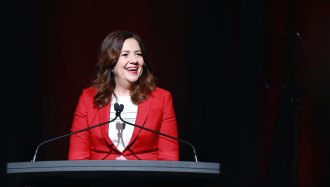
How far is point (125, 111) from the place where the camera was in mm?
3484

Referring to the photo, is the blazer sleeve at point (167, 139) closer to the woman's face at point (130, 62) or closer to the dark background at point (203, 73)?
the woman's face at point (130, 62)

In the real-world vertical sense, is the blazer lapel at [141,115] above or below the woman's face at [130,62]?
below

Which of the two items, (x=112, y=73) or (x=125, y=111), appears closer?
(x=125, y=111)

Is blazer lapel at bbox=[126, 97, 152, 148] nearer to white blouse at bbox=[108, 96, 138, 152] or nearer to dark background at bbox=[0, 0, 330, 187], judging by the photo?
white blouse at bbox=[108, 96, 138, 152]

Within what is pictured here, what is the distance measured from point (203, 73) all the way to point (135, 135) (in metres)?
1.45

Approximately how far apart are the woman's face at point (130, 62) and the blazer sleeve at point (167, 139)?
214 millimetres

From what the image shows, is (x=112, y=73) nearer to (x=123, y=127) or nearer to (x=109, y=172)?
(x=123, y=127)

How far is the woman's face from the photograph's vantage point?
3457 mm

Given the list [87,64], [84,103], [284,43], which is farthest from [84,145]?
[284,43]

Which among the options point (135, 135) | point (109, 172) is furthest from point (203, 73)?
point (109, 172)

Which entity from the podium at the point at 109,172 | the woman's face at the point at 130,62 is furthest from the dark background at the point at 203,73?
the podium at the point at 109,172

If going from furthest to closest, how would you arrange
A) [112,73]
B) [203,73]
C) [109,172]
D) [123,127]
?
[203,73], [112,73], [123,127], [109,172]

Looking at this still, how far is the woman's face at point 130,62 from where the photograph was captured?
3.46m

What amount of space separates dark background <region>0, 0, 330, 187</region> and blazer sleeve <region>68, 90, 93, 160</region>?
103cm
